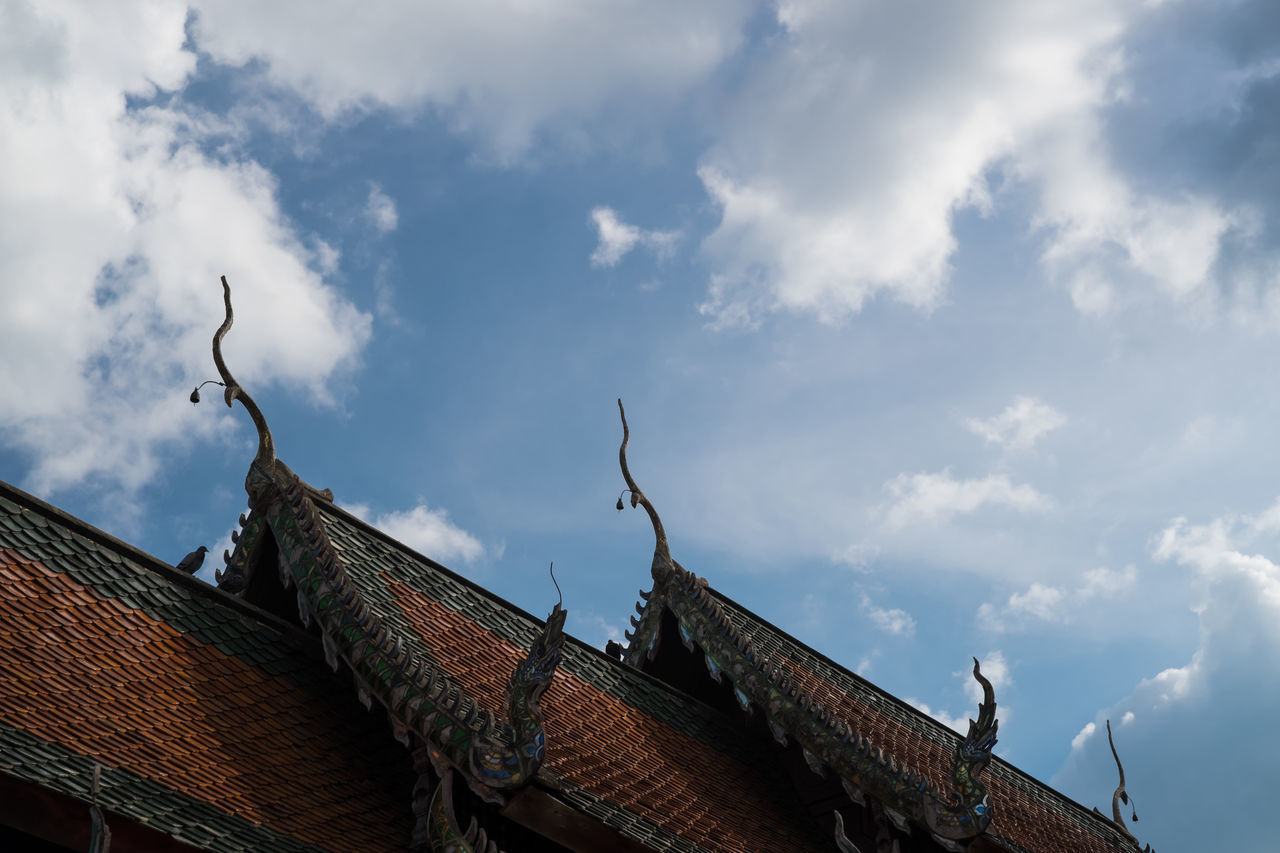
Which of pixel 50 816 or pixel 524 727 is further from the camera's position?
pixel 524 727

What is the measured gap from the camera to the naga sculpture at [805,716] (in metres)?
10.0

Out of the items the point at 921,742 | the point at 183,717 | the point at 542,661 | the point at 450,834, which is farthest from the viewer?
the point at 921,742

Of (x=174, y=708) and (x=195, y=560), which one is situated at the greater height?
(x=195, y=560)

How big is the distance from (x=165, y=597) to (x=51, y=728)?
2.08 metres

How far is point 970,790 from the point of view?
32.9 feet

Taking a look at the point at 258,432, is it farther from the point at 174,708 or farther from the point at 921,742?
the point at 921,742

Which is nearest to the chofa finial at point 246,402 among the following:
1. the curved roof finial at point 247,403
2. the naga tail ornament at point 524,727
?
the curved roof finial at point 247,403

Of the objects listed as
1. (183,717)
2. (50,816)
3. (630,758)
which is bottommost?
(50,816)

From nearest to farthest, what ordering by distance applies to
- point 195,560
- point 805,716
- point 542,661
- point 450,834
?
point 450,834 < point 542,661 < point 195,560 < point 805,716

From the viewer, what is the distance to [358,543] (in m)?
10.9

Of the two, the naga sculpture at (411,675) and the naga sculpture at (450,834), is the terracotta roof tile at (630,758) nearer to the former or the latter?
the naga sculpture at (411,675)

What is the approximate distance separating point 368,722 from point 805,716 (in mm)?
4312

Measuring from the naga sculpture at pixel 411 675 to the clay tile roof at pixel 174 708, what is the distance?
35 cm

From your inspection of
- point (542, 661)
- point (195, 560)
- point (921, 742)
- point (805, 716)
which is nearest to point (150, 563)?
point (195, 560)
